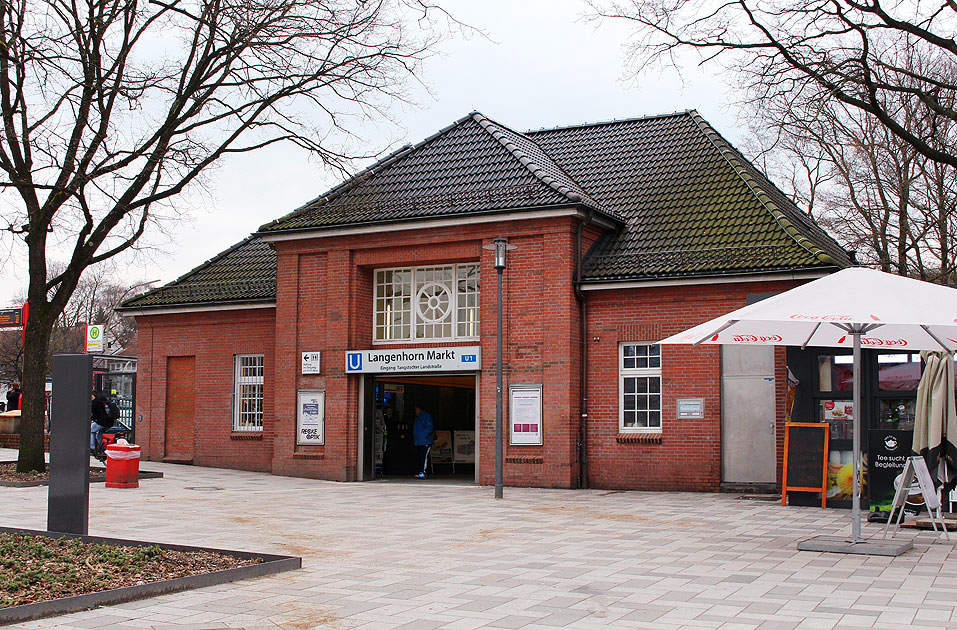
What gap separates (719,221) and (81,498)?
45.7 ft

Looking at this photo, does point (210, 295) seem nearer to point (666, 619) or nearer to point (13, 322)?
point (13, 322)

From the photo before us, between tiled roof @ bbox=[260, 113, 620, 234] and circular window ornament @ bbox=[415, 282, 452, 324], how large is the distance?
69.0 inches

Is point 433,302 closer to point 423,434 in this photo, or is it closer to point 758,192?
point 423,434

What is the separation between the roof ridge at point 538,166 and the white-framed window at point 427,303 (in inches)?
95.4

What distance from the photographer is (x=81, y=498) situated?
34.6 feet

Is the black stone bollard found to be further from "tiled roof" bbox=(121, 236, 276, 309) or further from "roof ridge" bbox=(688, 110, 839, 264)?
"tiled roof" bbox=(121, 236, 276, 309)

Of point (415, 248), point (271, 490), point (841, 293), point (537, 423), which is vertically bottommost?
point (271, 490)

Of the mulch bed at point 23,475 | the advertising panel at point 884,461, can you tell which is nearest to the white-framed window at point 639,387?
the advertising panel at point 884,461

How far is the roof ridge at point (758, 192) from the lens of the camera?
18.4 m

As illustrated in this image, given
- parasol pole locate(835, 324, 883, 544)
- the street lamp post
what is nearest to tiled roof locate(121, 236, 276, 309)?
the street lamp post

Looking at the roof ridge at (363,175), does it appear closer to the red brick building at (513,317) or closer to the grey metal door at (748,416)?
the red brick building at (513,317)

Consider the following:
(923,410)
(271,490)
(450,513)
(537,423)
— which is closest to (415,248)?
(537,423)

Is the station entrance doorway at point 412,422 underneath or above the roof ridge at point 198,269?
underneath

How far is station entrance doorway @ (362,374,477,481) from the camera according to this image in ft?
73.0
